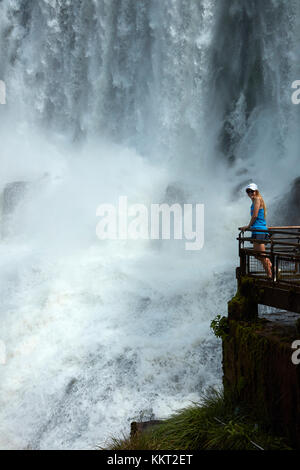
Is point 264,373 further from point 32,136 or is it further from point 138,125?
point 32,136

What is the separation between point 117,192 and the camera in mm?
24156

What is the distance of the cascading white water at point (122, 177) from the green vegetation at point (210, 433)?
9.71ft

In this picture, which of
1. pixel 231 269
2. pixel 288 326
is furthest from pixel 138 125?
pixel 288 326

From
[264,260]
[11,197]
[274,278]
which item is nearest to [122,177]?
[11,197]

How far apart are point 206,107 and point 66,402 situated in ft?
56.2

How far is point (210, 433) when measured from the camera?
263 inches

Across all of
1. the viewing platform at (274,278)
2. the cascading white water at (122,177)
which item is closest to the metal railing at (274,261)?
the viewing platform at (274,278)

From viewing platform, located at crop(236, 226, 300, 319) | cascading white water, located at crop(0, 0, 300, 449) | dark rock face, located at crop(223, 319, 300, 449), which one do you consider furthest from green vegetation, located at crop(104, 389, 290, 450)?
cascading white water, located at crop(0, 0, 300, 449)

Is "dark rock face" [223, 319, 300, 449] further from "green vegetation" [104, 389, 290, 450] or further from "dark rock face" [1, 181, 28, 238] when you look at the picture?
"dark rock face" [1, 181, 28, 238]

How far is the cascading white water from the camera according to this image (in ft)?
36.7

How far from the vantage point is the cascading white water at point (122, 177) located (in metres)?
11.2

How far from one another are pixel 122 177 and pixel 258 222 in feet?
58.0

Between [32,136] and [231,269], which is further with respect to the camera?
[32,136]

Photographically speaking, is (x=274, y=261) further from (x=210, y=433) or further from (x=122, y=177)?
(x=122, y=177)
